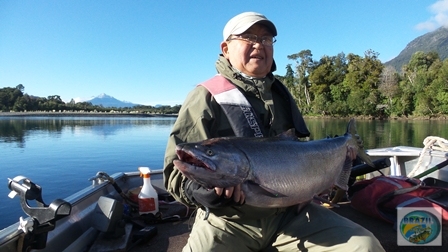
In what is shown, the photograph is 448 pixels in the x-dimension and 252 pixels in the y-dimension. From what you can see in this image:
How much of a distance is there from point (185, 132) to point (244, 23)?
1.30 metres

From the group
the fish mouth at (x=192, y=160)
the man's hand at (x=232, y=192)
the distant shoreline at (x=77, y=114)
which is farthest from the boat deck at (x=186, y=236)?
the distant shoreline at (x=77, y=114)

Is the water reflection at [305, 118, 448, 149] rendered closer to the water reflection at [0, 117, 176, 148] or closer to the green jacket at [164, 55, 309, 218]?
the green jacket at [164, 55, 309, 218]

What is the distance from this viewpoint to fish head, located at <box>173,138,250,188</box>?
236cm

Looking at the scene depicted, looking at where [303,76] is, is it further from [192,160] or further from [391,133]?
[192,160]

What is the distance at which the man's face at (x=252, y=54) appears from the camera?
11.5ft

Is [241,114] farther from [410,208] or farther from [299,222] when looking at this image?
[410,208]

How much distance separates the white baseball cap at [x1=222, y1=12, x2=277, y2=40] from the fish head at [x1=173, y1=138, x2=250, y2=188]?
4.58 feet

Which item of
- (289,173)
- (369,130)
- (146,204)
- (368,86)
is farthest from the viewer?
(368,86)

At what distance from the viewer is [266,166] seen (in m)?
2.72

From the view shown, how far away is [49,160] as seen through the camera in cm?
2334

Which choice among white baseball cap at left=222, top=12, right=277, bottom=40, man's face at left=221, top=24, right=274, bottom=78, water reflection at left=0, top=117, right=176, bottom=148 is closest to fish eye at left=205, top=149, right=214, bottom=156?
man's face at left=221, top=24, right=274, bottom=78

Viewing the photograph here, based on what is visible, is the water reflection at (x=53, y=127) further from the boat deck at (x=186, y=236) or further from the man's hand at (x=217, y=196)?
the man's hand at (x=217, y=196)

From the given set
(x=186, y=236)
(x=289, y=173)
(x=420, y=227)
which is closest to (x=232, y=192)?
(x=289, y=173)

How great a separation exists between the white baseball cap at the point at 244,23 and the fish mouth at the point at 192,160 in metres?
1.62
